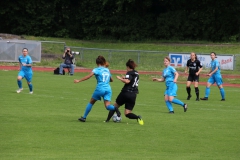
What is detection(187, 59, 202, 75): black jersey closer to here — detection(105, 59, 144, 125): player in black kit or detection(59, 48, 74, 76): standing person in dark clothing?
detection(105, 59, 144, 125): player in black kit

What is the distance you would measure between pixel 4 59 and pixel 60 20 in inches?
1151

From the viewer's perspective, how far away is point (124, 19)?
72.3 meters

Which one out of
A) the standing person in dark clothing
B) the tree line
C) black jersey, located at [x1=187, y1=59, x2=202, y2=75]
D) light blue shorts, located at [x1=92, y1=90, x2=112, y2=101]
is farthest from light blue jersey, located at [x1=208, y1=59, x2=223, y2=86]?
the tree line

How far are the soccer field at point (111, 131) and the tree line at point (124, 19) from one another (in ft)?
139

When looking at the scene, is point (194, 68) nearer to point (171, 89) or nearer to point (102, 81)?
point (171, 89)

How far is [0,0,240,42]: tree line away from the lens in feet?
222

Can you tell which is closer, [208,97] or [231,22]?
[208,97]

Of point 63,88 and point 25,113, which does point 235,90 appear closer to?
point 63,88

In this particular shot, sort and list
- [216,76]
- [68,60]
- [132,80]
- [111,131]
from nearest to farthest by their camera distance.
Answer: [111,131]
[132,80]
[216,76]
[68,60]

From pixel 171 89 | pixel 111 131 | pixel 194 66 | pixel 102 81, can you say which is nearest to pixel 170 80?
pixel 171 89

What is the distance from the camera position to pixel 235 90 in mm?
34156

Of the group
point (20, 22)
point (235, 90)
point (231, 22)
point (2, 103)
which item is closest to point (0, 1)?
point (20, 22)

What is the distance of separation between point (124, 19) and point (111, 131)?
57178mm

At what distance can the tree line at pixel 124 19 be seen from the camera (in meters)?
67.8
